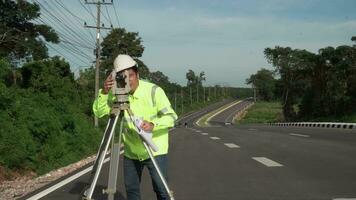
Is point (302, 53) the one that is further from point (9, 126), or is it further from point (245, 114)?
point (9, 126)

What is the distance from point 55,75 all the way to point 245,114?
103 m

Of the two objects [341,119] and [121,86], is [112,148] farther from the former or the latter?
[341,119]

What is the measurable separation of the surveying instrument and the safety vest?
0.32m

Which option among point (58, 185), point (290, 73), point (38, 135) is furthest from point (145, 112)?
point (290, 73)

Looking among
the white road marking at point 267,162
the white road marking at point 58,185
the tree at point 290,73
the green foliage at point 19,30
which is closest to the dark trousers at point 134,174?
the white road marking at point 58,185

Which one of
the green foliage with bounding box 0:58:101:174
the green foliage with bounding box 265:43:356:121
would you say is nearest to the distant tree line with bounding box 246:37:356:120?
the green foliage with bounding box 265:43:356:121

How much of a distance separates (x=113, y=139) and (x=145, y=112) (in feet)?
2.48

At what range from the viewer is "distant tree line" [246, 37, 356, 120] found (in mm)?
70500

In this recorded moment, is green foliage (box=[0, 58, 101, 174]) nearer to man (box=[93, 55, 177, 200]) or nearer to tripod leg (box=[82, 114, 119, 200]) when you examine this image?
man (box=[93, 55, 177, 200])

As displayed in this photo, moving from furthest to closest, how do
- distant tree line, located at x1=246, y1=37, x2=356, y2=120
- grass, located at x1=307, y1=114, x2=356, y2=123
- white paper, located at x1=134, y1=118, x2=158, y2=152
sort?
distant tree line, located at x1=246, y1=37, x2=356, y2=120 < grass, located at x1=307, y1=114, x2=356, y2=123 < white paper, located at x1=134, y1=118, x2=158, y2=152

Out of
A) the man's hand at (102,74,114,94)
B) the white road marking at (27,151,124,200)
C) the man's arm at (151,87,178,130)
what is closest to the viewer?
the man's hand at (102,74,114,94)

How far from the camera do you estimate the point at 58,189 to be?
10383mm

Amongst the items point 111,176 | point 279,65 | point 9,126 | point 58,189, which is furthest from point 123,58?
point 279,65

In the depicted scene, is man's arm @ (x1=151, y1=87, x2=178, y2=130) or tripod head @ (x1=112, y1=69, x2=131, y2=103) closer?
tripod head @ (x1=112, y1=69, x2=131, y2=103)
